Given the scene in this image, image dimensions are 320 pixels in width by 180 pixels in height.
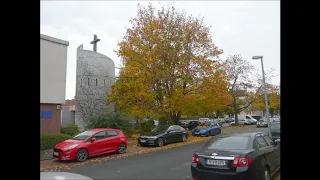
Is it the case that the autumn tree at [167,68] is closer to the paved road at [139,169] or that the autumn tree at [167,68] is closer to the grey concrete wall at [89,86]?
the grey concrete wall at [89,86]

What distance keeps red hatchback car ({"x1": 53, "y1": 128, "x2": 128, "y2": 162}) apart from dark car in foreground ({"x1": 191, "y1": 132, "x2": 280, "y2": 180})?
5767mm

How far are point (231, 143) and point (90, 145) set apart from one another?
6517 millimetres

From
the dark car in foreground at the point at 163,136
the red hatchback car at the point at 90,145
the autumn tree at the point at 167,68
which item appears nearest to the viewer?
the red hatchback car at the point at 90,145

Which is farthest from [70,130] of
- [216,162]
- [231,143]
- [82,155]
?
[216,162]

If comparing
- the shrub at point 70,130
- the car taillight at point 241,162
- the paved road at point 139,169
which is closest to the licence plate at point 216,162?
the car taillight at point 241,162

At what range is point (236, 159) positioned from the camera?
5.05 m

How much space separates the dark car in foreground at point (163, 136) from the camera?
1384 cm

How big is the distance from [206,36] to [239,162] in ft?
45.4

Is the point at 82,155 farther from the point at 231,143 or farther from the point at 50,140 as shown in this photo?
the point at 231,143

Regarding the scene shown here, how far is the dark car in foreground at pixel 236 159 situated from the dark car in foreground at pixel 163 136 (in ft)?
26.6

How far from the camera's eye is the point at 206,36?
17766 millimetres
